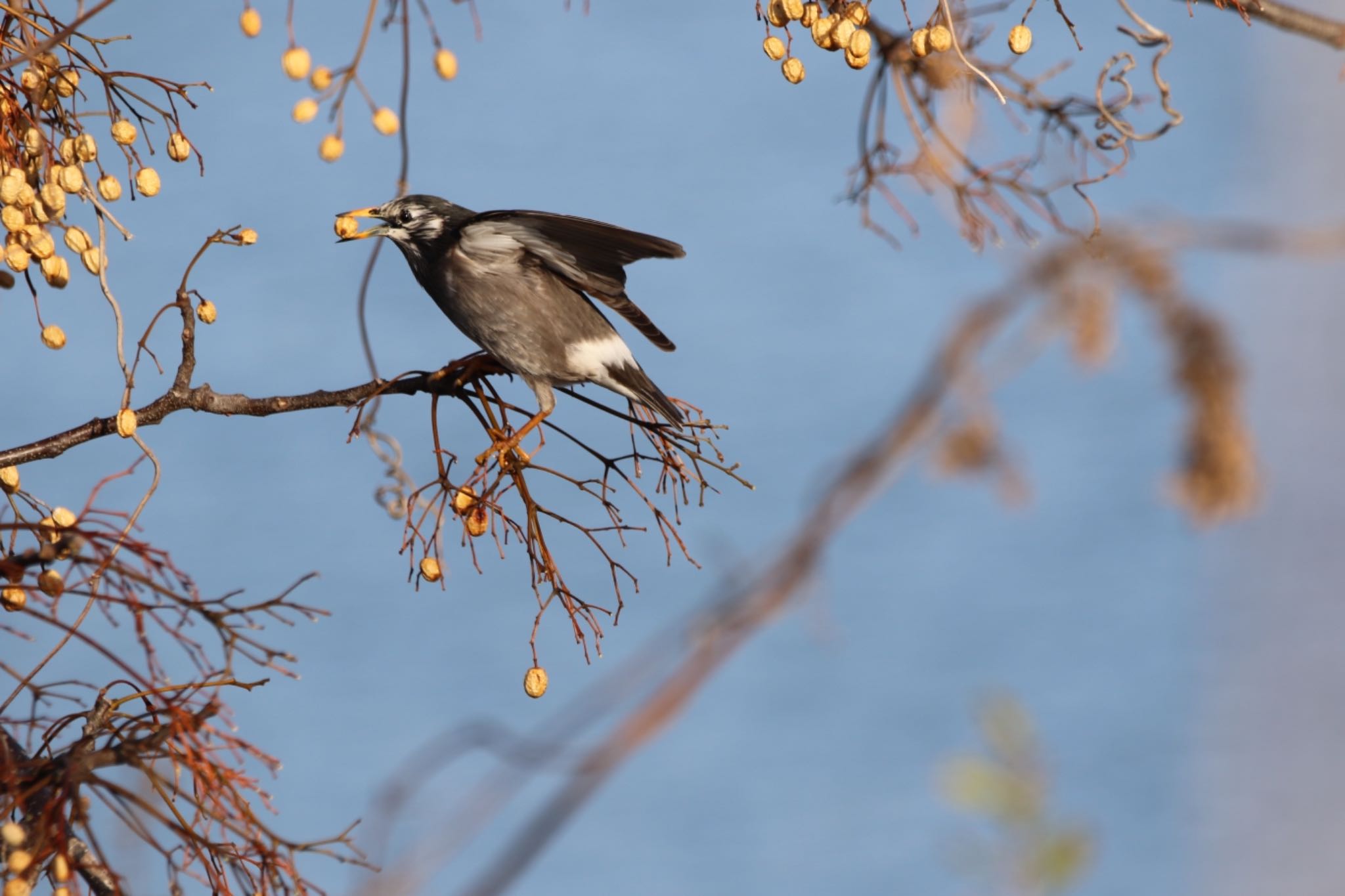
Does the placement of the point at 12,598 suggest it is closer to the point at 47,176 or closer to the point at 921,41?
the point at 47,176

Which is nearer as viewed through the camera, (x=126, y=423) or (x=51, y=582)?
(x=51, y=582)

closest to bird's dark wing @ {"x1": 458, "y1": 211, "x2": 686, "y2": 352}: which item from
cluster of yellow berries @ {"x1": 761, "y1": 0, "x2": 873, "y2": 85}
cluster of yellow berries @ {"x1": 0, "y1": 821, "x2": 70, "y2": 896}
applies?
cluster of yellow berries @ {"x1": 761, "y1": 0, "x2": 873, "y2": 85}

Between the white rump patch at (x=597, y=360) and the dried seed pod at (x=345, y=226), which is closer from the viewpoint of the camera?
the dried seed pod at (x=345, y=226)

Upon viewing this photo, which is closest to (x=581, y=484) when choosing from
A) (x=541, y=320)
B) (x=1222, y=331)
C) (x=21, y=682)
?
(x=541, y=320)

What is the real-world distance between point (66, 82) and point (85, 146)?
94 mm

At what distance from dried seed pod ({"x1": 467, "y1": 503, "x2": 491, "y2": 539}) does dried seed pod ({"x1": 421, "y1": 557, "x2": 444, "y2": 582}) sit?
12 cm

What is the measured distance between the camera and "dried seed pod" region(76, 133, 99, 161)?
1.85 metres

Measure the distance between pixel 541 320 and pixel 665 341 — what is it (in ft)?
0.99

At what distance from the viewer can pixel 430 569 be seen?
199cm

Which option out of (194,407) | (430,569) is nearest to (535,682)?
(430,569)

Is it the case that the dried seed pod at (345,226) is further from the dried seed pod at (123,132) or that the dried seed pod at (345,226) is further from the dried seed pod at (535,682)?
the dried seed pod at (535,682)

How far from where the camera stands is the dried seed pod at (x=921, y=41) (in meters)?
1.85

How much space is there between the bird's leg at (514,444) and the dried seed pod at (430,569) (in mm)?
166

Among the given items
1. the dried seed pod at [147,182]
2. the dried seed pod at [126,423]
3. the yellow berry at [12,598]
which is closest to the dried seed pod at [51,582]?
the yellow berry at [12,598]
